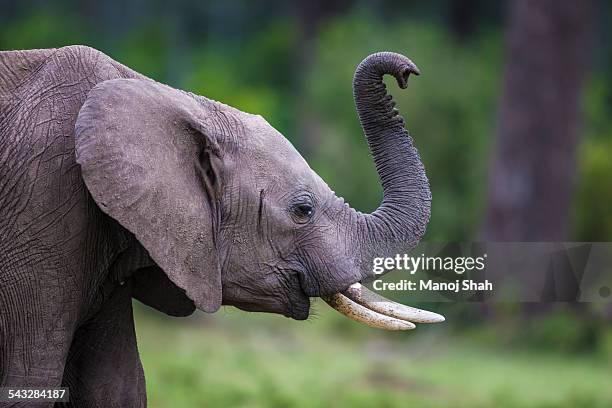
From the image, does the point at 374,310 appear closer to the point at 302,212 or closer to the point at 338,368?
the point at 302,212

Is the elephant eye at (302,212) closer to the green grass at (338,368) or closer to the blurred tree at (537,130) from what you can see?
the green grass at (338,368)

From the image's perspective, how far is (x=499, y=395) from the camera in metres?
11.2

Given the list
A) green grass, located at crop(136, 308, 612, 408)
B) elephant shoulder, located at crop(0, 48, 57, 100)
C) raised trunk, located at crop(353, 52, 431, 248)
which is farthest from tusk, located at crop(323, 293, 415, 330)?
green grass, located at crop(136, 308, 612, 408)

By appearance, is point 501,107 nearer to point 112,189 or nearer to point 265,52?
point 112,189

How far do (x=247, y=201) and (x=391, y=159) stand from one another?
66 cm

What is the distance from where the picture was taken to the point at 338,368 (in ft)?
41.7

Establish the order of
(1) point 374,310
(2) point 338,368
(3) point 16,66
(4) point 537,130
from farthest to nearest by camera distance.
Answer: (4) point 537,130 → (2) point 338,368 → (1) point 374,310 → (3) point 16,66

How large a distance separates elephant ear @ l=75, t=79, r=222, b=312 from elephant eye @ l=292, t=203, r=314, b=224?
1.11 feet

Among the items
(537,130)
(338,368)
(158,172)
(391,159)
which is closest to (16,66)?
(158,172)

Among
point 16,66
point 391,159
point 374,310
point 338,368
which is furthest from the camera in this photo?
point 338,368

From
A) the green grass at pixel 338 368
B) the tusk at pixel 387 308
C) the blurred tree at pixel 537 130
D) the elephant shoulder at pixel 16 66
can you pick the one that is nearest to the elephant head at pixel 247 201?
the tusk at pixel 387 308

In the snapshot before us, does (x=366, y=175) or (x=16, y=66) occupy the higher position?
(x=366, y=175)

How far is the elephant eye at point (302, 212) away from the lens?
588cm

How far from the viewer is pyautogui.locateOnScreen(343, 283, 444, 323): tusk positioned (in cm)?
586
